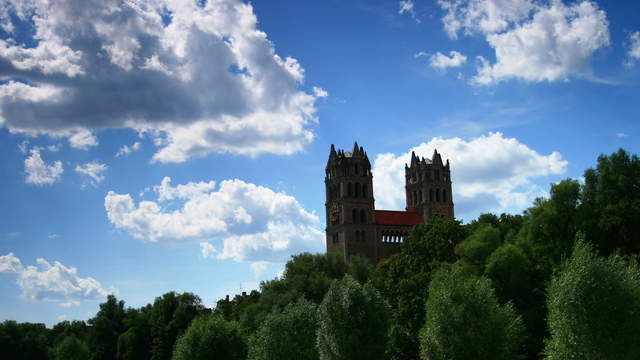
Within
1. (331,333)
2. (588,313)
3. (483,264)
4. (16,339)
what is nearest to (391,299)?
(483,264)

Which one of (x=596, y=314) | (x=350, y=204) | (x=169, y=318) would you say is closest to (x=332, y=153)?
(x=350, y=204)

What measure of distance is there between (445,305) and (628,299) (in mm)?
12383

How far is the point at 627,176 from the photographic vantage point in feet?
214

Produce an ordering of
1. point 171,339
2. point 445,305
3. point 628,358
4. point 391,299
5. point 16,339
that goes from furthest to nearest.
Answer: point 16,339 < point 171,339 < point 391,299 < point 445,305 < point 628,358

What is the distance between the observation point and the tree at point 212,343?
70.0m

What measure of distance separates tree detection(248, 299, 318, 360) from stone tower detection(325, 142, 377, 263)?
94.7 meters

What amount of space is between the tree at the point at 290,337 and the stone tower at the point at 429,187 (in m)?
114

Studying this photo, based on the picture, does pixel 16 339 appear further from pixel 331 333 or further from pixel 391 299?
pixel 331 333

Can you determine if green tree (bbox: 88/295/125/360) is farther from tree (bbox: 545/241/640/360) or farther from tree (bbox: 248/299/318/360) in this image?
tree (bbox: 545/241/640/360)

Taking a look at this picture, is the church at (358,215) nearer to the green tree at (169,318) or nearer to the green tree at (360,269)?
the green tree at (169,318)

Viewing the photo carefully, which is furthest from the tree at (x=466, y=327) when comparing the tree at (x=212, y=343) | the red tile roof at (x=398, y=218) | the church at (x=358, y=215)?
the red tile roof at (x=398, y=218)

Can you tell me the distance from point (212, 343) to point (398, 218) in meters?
103

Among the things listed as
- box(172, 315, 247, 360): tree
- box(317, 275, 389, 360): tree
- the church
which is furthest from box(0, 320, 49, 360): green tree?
box(317, 275, 389, 360): tree

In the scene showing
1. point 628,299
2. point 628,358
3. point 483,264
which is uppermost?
point 483,264
